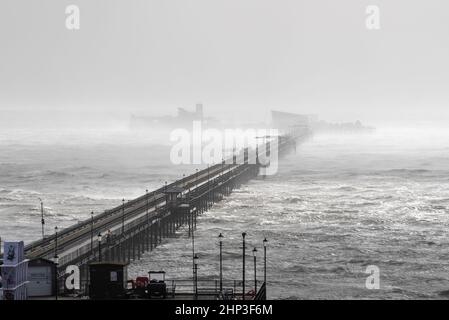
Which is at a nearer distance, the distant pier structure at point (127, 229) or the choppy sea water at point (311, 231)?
the choppy sea water at point (311, 231)

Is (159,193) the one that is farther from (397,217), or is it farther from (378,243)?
(378,243)

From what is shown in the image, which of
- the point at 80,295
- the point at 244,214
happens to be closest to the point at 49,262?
the point at 80,295

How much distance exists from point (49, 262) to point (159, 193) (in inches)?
2652

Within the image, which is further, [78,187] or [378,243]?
[78,187]

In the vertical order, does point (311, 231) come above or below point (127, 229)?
below

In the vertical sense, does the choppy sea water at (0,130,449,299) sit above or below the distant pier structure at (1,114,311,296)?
below

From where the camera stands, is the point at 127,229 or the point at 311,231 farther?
the point at 311,231

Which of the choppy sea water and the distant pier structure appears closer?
the choppy sea water

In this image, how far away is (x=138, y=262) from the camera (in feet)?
330

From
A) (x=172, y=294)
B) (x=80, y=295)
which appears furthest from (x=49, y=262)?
(x=172, y=294)

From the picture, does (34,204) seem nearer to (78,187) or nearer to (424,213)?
(78,187)

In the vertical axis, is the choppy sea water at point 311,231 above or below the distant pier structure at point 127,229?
below
